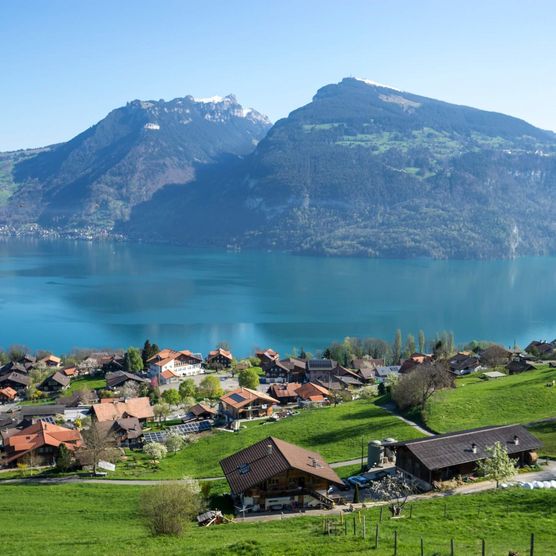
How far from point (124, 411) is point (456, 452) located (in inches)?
1459

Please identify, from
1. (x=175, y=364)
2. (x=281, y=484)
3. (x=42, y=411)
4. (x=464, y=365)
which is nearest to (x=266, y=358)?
(x=175, y=364)

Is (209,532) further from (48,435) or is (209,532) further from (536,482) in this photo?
(48,435)

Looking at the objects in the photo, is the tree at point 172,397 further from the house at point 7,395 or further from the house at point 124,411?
the house at point 7,395

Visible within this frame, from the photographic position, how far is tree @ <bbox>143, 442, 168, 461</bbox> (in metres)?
43.5

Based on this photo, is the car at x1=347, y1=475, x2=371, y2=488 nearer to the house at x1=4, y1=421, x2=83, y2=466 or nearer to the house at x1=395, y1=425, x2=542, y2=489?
the house at x1=395, y1=425, x2=542, y2=489

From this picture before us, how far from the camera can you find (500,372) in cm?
6650

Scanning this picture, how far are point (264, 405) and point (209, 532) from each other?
3850 centimetres

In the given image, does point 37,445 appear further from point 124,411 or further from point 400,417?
point 400,417

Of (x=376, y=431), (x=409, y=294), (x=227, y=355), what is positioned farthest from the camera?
(x=409, y=294)

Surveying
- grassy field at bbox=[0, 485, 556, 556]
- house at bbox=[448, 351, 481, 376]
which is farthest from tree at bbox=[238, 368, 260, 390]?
grassy field at bbox=[0, 485, 556, 556]

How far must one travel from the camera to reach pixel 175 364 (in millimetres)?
87500

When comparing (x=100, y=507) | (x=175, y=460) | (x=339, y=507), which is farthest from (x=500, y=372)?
(x=100, y=507)

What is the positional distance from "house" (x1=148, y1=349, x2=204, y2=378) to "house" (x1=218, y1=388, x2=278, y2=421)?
25.4 metres

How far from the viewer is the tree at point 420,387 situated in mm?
44656
